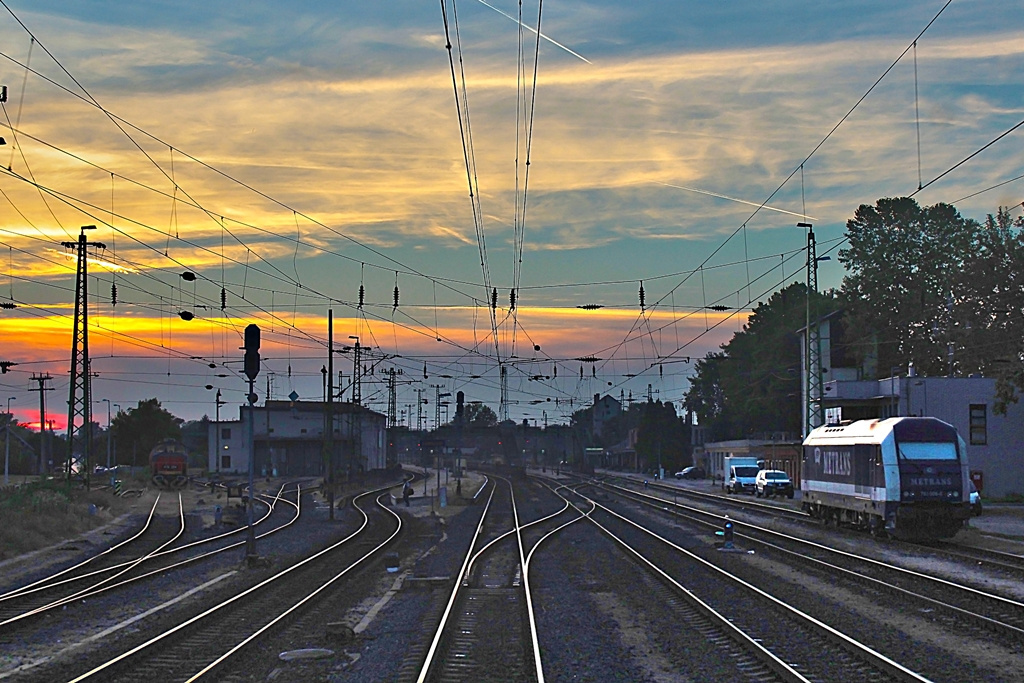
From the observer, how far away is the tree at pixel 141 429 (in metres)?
126

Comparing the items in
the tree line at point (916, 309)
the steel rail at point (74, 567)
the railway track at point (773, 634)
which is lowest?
the steel rail at point (74, 567)

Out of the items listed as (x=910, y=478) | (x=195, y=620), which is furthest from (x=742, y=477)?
(x=195, y=620)

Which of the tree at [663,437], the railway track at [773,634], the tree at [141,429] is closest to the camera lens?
the railway track at [773,634]

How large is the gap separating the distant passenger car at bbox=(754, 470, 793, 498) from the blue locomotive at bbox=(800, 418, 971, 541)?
27.3 m

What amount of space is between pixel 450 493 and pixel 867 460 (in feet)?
131

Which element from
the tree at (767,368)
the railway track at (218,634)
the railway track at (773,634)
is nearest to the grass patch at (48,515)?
the railway track at (218,634)

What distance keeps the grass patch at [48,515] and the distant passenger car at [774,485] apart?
35.7 metres

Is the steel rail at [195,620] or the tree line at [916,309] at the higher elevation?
the tree line at [916,309]

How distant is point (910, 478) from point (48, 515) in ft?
95.4

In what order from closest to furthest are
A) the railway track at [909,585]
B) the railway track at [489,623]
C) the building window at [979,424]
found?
1. the railway track at [489,623]
2. the railway track at [909,585]
3. the building window at [979,424]

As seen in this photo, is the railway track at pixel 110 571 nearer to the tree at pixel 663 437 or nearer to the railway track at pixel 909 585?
the railway track at pixel 909 585

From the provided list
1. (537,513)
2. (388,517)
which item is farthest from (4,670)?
(537,513)

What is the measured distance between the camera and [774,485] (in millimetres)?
60375

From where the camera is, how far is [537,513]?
48469 millimetres
